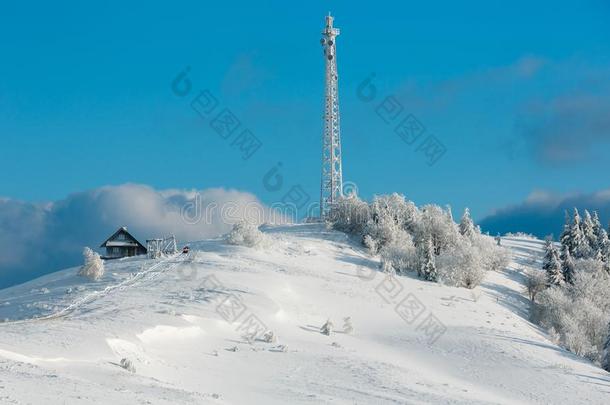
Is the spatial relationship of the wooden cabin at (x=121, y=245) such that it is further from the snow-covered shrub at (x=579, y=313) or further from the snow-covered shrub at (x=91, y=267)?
the snow-covered shrub at (x=579, y=313)

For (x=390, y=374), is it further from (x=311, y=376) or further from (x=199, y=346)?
(x=199, y=346)

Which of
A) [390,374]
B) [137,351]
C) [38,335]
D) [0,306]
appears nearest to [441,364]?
[390,374]

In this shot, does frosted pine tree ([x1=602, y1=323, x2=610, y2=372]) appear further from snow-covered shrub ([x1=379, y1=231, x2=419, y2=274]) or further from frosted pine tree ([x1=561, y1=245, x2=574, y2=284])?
frosted pine tree ([x1=561, y1=245, x2=574, y2=284])

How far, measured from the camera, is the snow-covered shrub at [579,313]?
48344 mm

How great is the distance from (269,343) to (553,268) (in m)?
39.2

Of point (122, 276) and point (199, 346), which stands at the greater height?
point (122, 276)

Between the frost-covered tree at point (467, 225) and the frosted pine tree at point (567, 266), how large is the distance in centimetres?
840

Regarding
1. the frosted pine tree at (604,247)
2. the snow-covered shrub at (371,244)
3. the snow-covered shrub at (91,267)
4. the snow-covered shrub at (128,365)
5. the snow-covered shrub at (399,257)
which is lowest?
the snow-covered shrub at (128,365)

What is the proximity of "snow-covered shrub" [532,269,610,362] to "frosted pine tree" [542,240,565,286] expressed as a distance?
0.86 m

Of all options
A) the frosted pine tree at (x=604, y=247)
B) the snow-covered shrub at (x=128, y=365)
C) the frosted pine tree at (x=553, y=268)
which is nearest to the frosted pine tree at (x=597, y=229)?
the frosted pine tree at (x=604, y=247)

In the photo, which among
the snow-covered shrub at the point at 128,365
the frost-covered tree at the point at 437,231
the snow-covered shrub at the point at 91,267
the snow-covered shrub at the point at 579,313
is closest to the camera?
the snow-covered shrub at the point at 128,365

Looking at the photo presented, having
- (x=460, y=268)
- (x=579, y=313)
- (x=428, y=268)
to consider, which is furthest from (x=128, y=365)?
(x=579, y=313)

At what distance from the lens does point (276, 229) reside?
203 feet

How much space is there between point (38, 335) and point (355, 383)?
1146 centimetres
